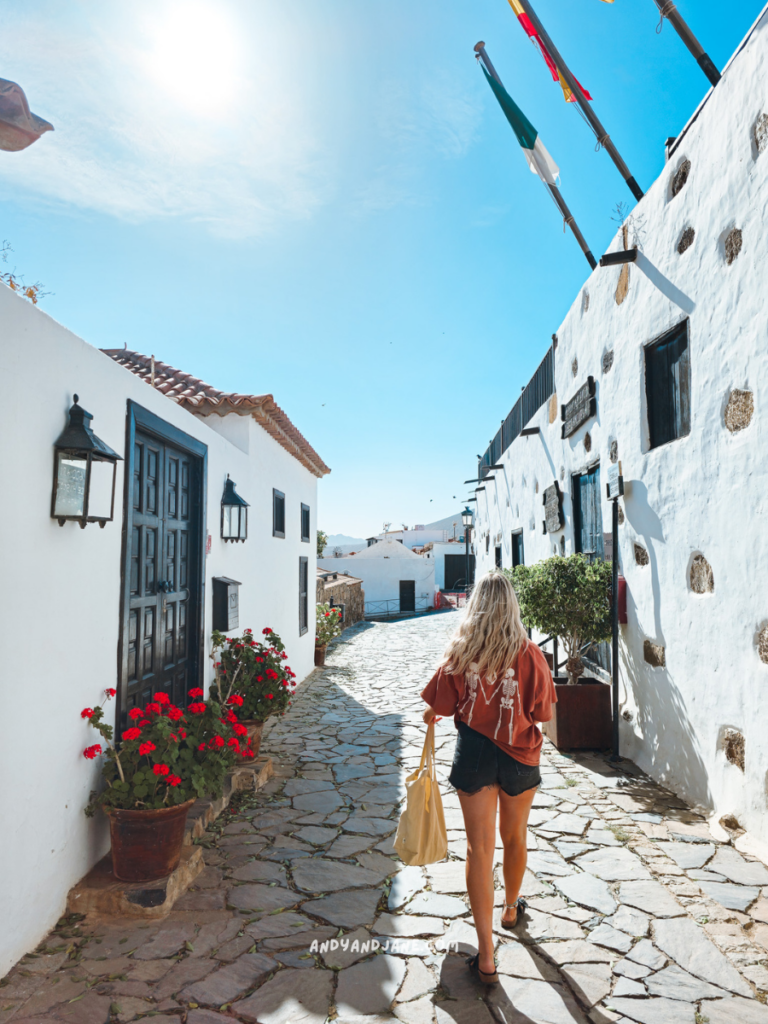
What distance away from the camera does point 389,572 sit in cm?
3241

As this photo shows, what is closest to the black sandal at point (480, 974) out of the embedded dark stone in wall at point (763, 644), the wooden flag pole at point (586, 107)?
the embedded dark stone in wall at point (763, 644)

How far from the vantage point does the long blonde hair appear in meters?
2.70

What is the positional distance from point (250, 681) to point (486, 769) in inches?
140

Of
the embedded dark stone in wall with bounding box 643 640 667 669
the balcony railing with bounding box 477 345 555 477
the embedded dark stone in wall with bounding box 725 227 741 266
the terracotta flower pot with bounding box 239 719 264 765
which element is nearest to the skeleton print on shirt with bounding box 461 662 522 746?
the embedded dark stone in wall with bounding box 643 640 667 669

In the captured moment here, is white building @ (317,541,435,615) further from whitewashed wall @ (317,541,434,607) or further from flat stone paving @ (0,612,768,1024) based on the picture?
flat stone paving @ (0,612,768,1024)

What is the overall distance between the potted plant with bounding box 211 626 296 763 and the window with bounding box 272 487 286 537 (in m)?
2.95

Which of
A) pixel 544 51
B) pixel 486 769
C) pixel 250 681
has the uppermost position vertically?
pixel 544 51

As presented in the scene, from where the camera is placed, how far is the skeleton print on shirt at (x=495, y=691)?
105 inches

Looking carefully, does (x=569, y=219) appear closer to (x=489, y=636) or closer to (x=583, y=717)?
(x=583, y=717)

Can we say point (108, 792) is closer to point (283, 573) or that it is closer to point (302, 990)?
point (302, 990)

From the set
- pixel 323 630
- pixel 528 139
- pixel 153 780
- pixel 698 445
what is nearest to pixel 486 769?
pixel 153 780

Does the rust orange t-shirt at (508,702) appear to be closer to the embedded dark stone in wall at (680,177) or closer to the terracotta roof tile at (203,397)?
the embedded dark stone in wall at (680,177)

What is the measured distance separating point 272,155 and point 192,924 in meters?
5.72

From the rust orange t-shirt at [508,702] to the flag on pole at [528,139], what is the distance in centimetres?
613
